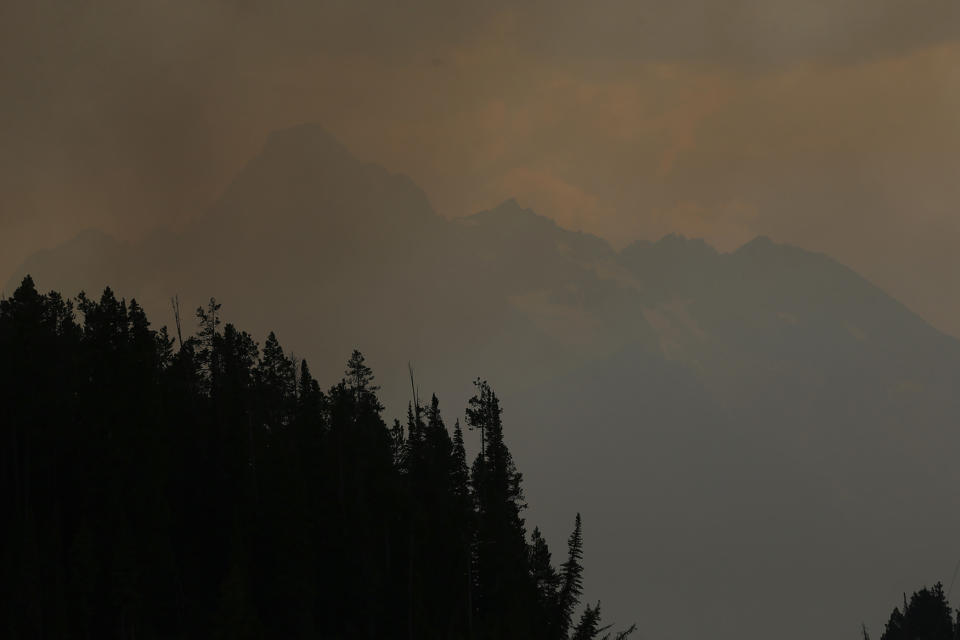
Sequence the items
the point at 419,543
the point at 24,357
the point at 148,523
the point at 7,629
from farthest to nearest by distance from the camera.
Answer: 1. the point at 419,543
2. the point at 24,357
3. the point at 148,523
4. the point at 7,629

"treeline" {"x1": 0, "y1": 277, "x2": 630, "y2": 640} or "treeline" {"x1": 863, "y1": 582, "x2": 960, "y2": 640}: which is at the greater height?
"treeline" {"x1": 0, "y1": 277, "x2": 630, "y2": 640}

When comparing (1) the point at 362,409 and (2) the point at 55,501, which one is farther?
(1) the point at 362,409

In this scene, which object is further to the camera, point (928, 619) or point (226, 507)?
point (928, 619)

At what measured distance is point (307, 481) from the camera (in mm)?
93375

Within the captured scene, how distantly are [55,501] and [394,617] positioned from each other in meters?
27.2

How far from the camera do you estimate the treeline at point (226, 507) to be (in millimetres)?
73750

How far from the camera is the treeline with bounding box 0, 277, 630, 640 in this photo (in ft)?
242

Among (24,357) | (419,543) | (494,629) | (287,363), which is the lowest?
(494,629)

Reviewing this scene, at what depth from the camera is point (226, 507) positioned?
86.9 meters

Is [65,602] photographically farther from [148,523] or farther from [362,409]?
[362,409]

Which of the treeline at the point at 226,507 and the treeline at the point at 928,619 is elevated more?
the treeline at the point at 226,507

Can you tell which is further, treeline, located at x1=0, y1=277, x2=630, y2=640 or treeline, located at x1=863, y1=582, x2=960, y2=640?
treeline, located at x1=863, y1=582, x2=960, y2=640

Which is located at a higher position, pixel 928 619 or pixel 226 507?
pixel 226 507

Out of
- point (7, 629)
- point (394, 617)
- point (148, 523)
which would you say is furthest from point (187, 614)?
point (394, 617)
